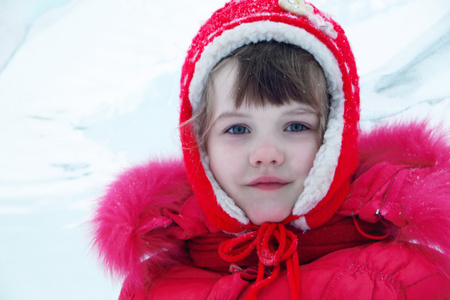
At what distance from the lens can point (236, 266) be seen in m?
0.96

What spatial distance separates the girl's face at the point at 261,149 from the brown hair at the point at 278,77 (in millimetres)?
15

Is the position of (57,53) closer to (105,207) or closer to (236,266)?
(105,207)

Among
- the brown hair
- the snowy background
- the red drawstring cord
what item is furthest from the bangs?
the snowy background

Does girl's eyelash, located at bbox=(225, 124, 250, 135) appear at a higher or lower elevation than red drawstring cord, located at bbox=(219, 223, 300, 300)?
higher

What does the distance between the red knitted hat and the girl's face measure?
26 mm

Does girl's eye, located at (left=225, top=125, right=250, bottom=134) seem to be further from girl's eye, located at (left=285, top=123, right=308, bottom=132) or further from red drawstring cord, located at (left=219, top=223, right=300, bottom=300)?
red drawstring cord, located at (left=219, top=223, right=300, bottom=300)

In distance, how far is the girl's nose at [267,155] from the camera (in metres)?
0.86

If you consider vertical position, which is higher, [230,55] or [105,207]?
[230,55]

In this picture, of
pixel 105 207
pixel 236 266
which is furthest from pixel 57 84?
pixel 236 266

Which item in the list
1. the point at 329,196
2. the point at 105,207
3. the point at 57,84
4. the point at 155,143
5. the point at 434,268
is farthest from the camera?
the point at 57,84

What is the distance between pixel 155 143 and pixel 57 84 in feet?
1.79

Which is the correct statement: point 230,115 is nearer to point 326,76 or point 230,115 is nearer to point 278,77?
point 278,77

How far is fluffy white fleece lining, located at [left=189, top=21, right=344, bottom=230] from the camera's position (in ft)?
2.98

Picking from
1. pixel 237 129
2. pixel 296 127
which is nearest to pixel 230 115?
pixel 237 129
